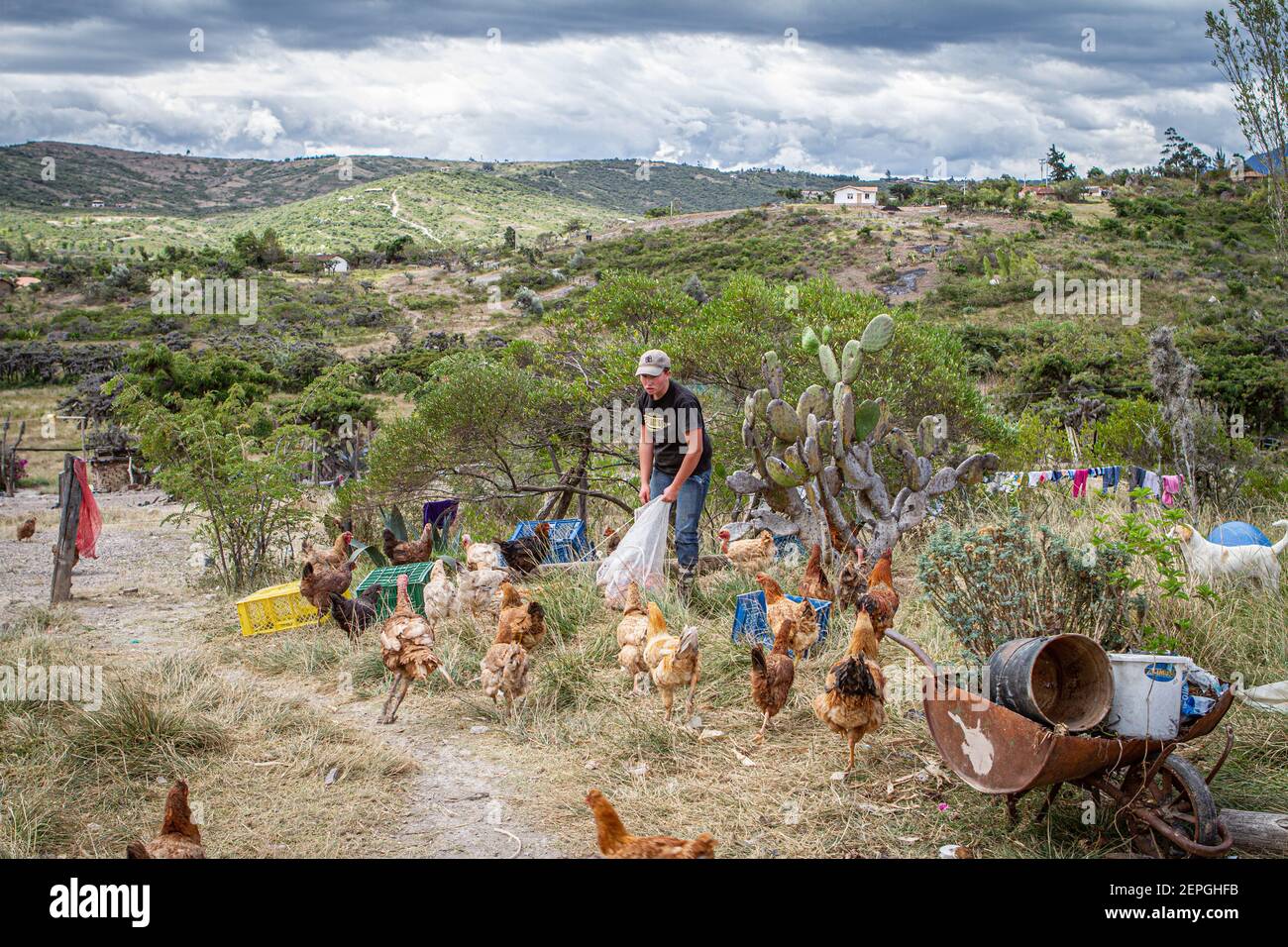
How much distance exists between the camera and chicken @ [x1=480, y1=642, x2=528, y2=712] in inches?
173

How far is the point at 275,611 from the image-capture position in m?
6.53

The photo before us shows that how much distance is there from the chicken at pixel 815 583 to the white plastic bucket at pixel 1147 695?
2.29 m

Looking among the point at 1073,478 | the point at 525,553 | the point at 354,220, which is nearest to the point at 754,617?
the point at 525,553

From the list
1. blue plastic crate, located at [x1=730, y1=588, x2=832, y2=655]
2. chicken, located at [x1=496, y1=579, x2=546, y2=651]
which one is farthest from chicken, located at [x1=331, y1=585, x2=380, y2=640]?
blue plastic crate, located at [x1=730, y1=588, x2=832, y2=655]

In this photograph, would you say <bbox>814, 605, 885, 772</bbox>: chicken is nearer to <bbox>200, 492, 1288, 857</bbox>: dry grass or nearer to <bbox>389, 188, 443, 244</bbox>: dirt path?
<bbox>200, 492, 1288, 857</bbox>: dry grass

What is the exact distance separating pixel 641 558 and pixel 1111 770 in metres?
3.35

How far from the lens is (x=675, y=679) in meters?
4.06

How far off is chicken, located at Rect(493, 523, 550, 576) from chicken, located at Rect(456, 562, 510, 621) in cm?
89

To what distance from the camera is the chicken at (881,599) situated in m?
4.21

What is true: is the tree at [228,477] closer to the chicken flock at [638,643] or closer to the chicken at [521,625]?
the chicken flock at [638,643]

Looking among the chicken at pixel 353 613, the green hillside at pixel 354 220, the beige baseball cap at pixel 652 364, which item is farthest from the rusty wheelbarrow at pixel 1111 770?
the green hillside at pixel 354 220

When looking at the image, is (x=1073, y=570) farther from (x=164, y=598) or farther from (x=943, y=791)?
(x=164, y=598)

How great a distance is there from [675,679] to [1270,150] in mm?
8620

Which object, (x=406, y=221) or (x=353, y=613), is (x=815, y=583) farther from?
(x=406, y=221)
